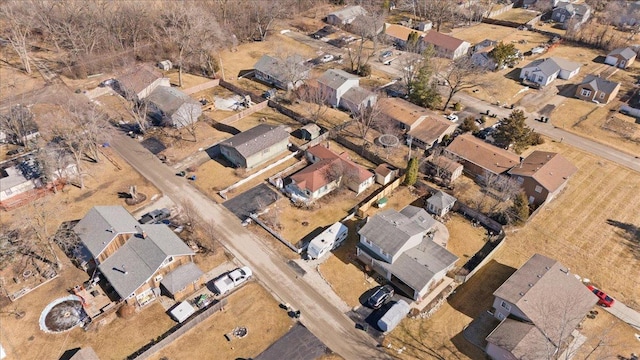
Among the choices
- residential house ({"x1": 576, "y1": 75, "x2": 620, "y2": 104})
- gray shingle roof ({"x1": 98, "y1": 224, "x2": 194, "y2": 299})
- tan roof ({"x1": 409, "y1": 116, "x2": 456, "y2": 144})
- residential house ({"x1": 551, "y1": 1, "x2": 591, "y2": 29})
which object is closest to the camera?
gray shingle roof ({"x1": 98, "y1": 224, "x2": 194, "y2": 299})

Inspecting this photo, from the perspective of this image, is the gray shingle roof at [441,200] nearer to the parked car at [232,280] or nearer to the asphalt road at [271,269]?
the asphalt road at [271,269]

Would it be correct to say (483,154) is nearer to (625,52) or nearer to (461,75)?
(461,75)

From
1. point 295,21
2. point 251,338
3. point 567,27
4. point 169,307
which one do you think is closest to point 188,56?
point 295,21

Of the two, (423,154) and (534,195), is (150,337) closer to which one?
(423,154)

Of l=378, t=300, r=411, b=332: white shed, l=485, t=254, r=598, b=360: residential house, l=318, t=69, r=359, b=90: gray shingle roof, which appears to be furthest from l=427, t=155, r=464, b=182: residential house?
l=318, t=69, r=359, b=90: gray shingle roof

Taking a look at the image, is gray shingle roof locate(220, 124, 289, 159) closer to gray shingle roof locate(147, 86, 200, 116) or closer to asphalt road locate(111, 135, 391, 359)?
asphalt road locate(111, 135, 391, 359)

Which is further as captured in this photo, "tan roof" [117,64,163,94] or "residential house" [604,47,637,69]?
"residential house" [604,47,637,69]
